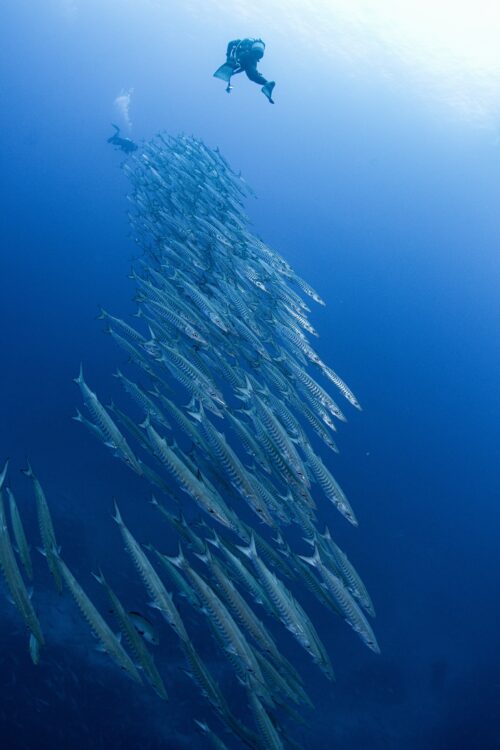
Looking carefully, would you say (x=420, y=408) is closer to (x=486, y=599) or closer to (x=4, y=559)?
(x=486, y=599)

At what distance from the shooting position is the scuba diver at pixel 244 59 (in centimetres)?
817

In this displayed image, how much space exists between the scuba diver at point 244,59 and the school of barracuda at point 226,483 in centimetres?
241

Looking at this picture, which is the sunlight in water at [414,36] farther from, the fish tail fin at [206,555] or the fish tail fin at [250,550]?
the fish tail fin at [206,555]

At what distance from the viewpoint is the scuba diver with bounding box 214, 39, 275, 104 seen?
8.17 meters

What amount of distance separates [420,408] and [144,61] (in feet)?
356

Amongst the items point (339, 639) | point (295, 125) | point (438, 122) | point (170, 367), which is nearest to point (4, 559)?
point (170, 367)

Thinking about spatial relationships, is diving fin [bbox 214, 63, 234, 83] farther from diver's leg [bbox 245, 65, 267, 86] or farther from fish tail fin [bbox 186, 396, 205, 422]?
fish tail fin [bbox 186, 396, 205, 422]

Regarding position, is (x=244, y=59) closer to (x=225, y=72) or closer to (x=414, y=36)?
(x=225, y=72)

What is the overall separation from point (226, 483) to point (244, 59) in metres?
7.68

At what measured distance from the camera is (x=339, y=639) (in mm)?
8992

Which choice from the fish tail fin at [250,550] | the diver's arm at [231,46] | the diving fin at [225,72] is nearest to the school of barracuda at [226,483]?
the fish tail fin at [250,550]

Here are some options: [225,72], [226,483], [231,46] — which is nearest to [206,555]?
[226,483]

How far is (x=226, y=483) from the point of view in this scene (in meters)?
4.38

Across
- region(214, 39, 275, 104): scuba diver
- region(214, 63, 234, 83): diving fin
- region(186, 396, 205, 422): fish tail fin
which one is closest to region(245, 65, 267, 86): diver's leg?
region(214, 39, 275, 104): scuba diver
